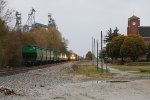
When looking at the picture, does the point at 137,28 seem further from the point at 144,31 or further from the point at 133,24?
the point at 144,31

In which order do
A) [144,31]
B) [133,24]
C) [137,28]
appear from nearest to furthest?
[144,31], [137,28], [133,24]

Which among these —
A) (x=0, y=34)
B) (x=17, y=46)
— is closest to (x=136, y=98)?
(x=0, y=34)

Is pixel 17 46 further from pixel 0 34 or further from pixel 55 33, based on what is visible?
pixel 55 33

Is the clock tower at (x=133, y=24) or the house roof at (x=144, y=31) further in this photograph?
the clock tower at (x=133, y=24)

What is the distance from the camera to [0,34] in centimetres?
6662

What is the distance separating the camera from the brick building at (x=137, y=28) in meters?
180

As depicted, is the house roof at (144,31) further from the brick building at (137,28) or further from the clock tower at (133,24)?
the clock tower at (133,24)

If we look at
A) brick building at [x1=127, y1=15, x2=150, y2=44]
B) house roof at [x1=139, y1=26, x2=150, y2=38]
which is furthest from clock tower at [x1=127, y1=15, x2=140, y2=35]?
house roof at [x1=139, y1=26, x2=150, y2=38]

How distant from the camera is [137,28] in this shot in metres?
183

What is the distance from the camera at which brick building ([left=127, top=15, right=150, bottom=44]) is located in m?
180

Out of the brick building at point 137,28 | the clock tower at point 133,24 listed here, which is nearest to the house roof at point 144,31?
the brick building at point 137,28

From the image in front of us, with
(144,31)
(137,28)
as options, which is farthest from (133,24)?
(144,31)

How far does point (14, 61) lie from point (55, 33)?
87304 millimetres

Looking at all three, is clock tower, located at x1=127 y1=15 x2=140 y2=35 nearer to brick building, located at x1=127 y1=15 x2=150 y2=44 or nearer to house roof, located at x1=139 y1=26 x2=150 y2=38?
brick building, located at x1=127 y1=15 x2=150 y2=44
